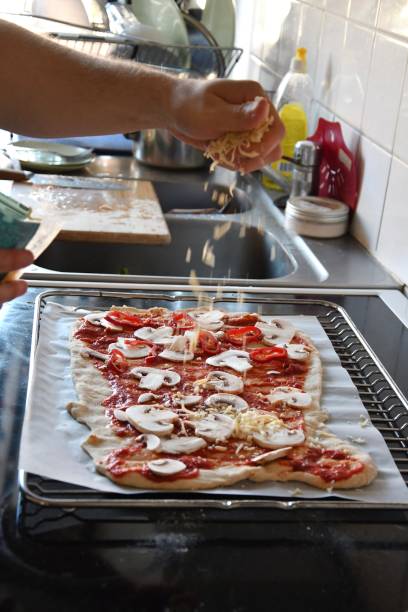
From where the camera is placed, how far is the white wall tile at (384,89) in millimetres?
1698

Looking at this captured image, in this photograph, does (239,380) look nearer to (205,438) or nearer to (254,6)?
(205,438)

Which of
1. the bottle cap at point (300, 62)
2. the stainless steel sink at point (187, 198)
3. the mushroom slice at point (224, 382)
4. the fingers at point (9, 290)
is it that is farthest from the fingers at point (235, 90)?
the stainless steel sink at point (187, 198)

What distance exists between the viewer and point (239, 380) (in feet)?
4.23

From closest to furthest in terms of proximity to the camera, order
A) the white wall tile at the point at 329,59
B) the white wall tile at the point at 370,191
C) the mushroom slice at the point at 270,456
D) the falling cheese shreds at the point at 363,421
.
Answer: the mushroom slice at the point at 270,456, the falling cheese shreds at the point at 363,421, the white wall tile at the point at 370,191, the white wall tile at the point at 329,59

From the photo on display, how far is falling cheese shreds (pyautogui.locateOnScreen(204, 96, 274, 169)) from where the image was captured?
1.42 meters

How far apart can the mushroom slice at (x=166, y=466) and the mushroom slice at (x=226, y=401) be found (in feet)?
0.58

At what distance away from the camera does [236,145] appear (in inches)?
56.5

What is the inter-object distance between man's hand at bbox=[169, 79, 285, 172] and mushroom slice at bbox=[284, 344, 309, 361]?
1.03ft

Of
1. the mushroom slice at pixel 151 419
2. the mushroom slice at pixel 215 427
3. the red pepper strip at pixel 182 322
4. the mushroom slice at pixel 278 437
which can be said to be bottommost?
the red pepper strip at pixel 182 322

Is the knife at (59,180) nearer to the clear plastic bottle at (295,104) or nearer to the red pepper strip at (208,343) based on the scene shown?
the clear plastic bottle at (295,104)

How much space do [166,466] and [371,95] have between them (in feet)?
3.61

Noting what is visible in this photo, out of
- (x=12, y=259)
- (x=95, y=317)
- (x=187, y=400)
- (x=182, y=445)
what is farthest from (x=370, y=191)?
(x=12, y=259)

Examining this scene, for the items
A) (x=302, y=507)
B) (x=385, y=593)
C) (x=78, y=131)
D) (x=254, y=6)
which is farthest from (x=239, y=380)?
(x=254, y=6)

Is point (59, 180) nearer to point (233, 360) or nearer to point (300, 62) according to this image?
point (300, 62)
